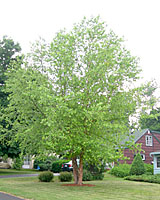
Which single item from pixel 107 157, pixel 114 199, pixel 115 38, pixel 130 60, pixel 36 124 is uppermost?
pixel 115 38

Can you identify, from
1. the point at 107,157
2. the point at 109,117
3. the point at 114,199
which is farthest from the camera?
the point at 109,117

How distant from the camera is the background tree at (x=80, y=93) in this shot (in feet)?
52.3

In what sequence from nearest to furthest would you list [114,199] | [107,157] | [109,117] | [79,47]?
[114,199]
[107,157]
[109,117]
[79,47]

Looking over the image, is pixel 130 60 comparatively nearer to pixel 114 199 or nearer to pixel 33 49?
pixel 33 49

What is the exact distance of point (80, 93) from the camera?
15500 mm

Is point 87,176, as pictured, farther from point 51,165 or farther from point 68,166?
point 51,165

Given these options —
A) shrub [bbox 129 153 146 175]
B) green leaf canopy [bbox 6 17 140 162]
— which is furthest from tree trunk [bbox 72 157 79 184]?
shrub [bbox 129 153 146 175]

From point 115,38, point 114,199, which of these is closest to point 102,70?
point 115,38

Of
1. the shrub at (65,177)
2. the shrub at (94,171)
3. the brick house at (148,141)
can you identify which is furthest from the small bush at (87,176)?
the brick house at (148,141)

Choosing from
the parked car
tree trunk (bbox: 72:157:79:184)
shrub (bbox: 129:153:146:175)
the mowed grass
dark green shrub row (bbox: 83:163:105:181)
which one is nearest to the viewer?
the mowed grass

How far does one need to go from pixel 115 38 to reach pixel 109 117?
18.0ft

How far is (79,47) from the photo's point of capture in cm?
1841

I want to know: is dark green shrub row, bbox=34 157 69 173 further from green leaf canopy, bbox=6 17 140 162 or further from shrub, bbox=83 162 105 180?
green leaf canopy, bbox=6 17 140 162

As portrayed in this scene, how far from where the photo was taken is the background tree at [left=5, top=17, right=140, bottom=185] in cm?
1594
